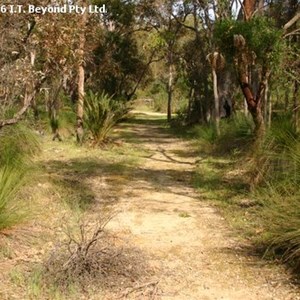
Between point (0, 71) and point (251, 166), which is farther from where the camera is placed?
point (251, 166)

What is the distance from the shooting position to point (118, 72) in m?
19.6

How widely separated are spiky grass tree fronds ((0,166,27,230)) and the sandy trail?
39.9 inches

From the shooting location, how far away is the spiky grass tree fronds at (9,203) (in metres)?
4.20

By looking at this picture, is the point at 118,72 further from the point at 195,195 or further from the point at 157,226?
the point at 157,226

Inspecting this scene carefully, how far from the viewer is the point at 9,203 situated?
14.2ft

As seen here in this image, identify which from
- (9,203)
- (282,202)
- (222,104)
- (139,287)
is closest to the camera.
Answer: (139,287)

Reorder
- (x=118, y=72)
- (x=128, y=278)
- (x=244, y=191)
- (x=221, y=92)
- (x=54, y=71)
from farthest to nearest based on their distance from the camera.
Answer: (x=118, y=72) < (x=221, y=92) < (x=244, y=191) < (x=54, y=71) < (x=128, y=278)

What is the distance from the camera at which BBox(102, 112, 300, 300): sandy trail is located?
3512 millimetres

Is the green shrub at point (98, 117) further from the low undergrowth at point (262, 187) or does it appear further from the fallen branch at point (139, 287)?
the fallen branch at point (139, 287)

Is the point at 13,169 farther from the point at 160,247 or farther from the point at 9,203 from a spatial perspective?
the point at 160,247

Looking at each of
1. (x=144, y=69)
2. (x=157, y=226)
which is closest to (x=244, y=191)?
(x=157, y=226)

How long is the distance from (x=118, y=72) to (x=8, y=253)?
16096 millimetres

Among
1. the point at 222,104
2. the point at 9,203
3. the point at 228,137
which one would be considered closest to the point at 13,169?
the point at 9,203

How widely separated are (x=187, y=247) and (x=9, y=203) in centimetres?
169
